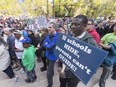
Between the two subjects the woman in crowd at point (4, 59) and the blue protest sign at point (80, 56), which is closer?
the blue protest sign at point (80, 56)

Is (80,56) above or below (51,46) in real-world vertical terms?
above

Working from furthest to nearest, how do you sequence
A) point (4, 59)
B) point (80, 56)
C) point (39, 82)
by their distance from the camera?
point (4, 59)
point (39, 82)
point (80, 56)

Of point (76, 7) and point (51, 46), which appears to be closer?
point (51, 46)

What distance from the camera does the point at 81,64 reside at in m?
2.08

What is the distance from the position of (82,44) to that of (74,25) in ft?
1.25

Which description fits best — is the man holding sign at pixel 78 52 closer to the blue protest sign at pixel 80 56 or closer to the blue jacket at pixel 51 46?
the blue protest sign at pixel 80 56

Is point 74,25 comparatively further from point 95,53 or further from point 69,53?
point 95,53

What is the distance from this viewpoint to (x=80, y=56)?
6.98 ft

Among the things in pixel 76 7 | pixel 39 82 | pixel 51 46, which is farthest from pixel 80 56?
pixel 76 7

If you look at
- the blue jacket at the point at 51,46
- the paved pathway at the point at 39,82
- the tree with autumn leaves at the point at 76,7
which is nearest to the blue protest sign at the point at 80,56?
the blue jacket at the point at 51,46

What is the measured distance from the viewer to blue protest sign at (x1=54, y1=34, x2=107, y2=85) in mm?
1878

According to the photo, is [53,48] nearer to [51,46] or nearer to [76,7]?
[51,46]

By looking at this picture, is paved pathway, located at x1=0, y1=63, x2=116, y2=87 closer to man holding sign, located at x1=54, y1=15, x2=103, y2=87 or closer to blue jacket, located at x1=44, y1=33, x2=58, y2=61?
blue jacket, located at x1=44, y1=33, x2=58, y2=61

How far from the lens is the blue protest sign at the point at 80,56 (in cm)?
188
